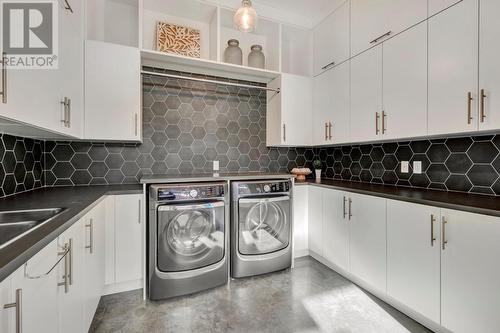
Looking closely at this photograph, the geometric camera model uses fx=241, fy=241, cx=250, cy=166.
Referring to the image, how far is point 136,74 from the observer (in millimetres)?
2191

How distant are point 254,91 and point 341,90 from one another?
108 cm

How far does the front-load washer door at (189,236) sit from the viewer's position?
77.0 inches

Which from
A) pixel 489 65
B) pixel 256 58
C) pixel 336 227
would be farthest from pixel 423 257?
pixel 256 58

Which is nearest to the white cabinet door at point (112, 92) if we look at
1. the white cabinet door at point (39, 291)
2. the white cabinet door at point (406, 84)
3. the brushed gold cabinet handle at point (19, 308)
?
the white cabinet door at point (39, 291)

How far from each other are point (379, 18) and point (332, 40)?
1.97 ft

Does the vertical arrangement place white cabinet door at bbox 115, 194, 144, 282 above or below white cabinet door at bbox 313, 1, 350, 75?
below

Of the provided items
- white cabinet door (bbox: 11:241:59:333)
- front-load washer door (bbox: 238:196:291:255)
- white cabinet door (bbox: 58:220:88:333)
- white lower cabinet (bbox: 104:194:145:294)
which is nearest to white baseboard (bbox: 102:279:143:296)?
white lower cabinet (bbox: 104:194:145:294)

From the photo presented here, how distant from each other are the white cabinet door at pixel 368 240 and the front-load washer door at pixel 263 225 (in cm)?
64

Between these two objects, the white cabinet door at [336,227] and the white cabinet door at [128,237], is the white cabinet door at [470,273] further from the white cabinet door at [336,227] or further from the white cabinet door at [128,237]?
the white cabinet door at [128,237]

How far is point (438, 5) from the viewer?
1.71 meters

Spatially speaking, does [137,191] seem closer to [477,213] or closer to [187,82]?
[187,82]

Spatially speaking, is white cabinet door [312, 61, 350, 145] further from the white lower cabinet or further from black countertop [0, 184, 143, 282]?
black countertop [0, 184, 143, 282]

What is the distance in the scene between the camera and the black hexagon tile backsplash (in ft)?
5.99

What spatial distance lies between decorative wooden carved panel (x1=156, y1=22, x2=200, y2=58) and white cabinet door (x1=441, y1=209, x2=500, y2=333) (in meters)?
2.67
